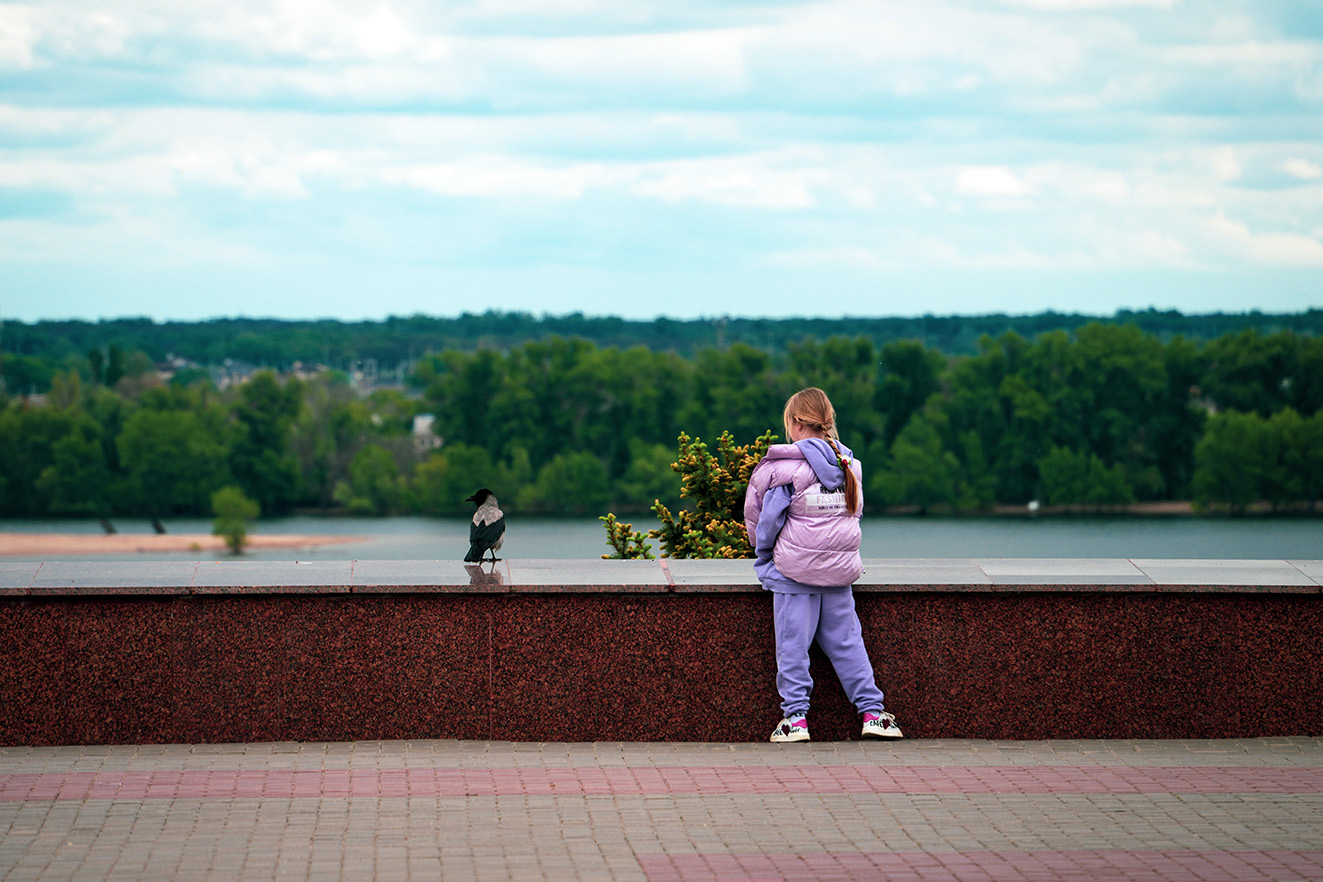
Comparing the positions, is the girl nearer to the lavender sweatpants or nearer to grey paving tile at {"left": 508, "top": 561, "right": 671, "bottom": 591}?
the lavender sweatpants

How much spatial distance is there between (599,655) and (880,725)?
4.27 feet

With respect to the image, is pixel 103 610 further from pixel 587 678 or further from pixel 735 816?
Answer: pixel 735 816

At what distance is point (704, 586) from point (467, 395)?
94523 millimetres

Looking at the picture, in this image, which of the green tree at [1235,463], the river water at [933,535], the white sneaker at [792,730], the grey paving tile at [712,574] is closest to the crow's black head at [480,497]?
the grey paving tile at [712,574]

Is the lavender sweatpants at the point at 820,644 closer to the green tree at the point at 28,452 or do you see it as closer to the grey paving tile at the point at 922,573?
the grey paving tile at the point at 922,573

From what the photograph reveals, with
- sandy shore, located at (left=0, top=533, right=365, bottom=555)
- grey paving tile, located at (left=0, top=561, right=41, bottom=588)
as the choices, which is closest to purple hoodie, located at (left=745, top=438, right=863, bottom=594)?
grey paving tile, located at (left=0, top=561, right=41, bottom=588)

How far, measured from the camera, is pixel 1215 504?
8431cm

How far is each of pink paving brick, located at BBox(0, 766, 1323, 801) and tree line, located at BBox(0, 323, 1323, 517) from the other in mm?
80374

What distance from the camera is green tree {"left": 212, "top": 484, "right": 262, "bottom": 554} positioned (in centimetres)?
8988

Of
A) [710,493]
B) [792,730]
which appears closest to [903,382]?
[710,493]

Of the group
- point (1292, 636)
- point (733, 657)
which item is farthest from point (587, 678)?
point (1292, 636)

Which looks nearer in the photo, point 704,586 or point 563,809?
point 563,809

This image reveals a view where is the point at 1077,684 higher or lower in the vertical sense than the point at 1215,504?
higher

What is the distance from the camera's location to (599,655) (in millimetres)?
6797
